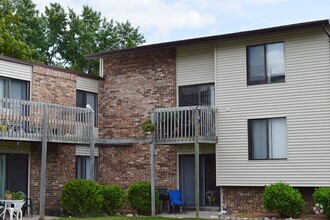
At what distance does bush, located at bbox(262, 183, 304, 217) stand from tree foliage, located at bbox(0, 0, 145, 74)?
822 inches

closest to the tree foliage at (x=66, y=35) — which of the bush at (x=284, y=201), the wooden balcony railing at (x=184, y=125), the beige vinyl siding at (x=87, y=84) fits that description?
the beige vinyl siding at (x=87, y=84)

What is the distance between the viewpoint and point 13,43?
29.0 m

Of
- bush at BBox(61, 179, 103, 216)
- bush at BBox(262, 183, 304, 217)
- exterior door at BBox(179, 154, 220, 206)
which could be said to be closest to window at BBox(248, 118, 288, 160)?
bush at BBox(262, 183, 304, 217)

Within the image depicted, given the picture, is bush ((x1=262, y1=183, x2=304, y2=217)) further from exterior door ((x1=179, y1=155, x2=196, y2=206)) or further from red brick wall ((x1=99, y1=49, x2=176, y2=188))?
red brick wall ((x1=99, y1=49, x2=176, y2=188))

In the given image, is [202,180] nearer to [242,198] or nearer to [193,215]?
[242,198]

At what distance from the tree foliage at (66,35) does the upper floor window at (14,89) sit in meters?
16.7

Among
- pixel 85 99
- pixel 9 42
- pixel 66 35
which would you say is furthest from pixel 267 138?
pixel 66 35

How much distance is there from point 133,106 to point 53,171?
4319 millimetres

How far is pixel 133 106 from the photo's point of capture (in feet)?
76.8

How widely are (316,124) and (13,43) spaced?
16.8 metres

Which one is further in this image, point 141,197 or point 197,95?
point 197,95

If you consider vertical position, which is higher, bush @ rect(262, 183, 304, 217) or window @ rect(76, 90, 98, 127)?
window @ rect(76, 90, 98, 127)

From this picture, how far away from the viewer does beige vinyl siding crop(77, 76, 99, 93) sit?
75.7 ft

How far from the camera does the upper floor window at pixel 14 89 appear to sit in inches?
777
